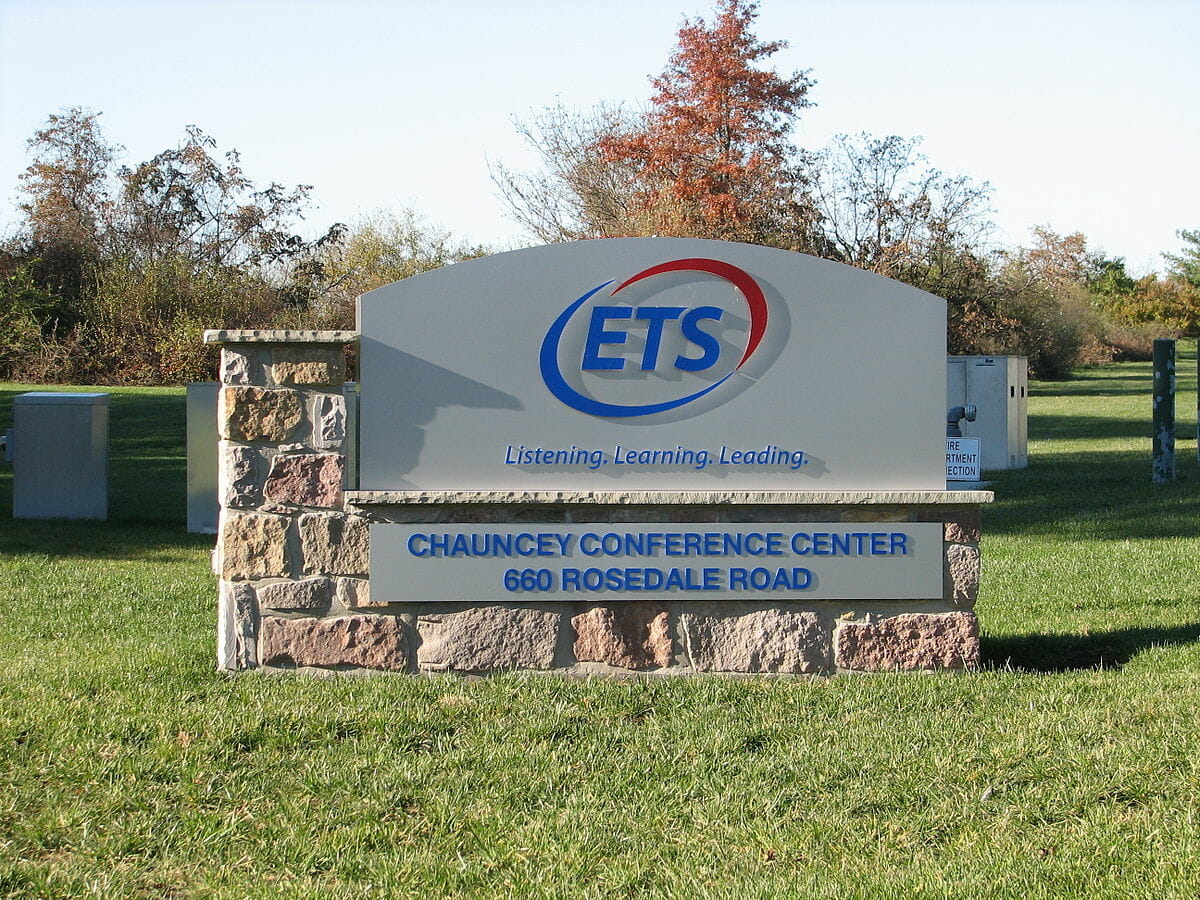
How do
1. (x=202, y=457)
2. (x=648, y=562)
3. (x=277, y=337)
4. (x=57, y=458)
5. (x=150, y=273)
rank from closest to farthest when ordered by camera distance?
(x=277, y=337) → (x=648, y=562) → (x=202, y=457) → (x=57, y=458) → (x=150, y=273)

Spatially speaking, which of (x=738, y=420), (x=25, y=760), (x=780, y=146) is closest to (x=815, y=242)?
(x=780, y=146)

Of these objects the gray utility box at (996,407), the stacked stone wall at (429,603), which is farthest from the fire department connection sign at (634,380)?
the gray utility box at (996,407)

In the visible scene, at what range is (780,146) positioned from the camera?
32281 millimetres

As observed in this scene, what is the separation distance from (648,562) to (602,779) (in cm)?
131

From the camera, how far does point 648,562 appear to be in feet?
18.2

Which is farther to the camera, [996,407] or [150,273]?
[150,273]

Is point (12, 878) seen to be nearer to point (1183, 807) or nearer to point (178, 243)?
point (1183, 807)

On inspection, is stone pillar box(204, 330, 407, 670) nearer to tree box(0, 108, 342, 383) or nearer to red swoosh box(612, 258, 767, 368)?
red swoosh box(612, 258, 767, 368)

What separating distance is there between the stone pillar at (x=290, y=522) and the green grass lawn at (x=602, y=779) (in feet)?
0.58

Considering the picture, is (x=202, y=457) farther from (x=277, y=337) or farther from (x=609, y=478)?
(x=609, y=478)

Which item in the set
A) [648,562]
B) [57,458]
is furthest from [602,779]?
[57,458]

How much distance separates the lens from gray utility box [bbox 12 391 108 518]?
39.0ft

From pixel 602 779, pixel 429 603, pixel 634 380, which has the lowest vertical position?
pixel 602 779

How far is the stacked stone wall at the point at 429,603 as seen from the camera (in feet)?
18.0
